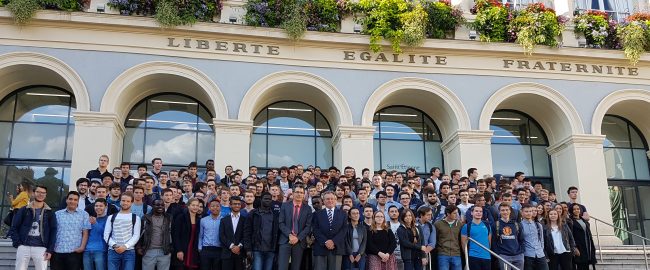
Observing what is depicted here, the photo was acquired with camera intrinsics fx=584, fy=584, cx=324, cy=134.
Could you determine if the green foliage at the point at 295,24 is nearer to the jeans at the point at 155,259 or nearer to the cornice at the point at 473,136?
the cornice at the point at 473,136

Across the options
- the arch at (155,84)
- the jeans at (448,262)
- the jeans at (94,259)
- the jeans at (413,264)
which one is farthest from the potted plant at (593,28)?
the jeans at (94,259)

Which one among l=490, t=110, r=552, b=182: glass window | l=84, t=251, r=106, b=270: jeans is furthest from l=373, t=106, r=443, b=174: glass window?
l=84, t=251, r=106, b=270: jeans

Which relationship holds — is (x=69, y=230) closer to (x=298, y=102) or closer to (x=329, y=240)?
(x=329, y=240)

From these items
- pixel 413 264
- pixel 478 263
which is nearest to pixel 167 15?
pixel 413 264

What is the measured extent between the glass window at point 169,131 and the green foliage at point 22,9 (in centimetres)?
367

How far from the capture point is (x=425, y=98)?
16.9 meters

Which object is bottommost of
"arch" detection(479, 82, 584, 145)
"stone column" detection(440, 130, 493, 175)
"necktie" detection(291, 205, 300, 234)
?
"necktie" detection(291, 205, 300, 234)

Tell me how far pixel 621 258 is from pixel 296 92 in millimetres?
9154

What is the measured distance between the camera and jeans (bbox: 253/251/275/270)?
938 centimetres

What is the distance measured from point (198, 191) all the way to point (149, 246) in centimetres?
169

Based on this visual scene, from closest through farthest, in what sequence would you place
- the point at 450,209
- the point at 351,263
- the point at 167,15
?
the point at 351,263, the point at 450,209, the point at 167,15

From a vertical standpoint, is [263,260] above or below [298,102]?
below

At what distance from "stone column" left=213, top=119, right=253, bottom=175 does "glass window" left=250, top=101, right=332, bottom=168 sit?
168cm

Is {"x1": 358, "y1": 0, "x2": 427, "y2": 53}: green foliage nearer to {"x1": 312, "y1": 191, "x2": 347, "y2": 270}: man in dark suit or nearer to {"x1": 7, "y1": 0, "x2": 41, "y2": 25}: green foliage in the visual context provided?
{"x1": 312, "y1": 191, "x2": 347, "y2": 270}: man in dark suit
